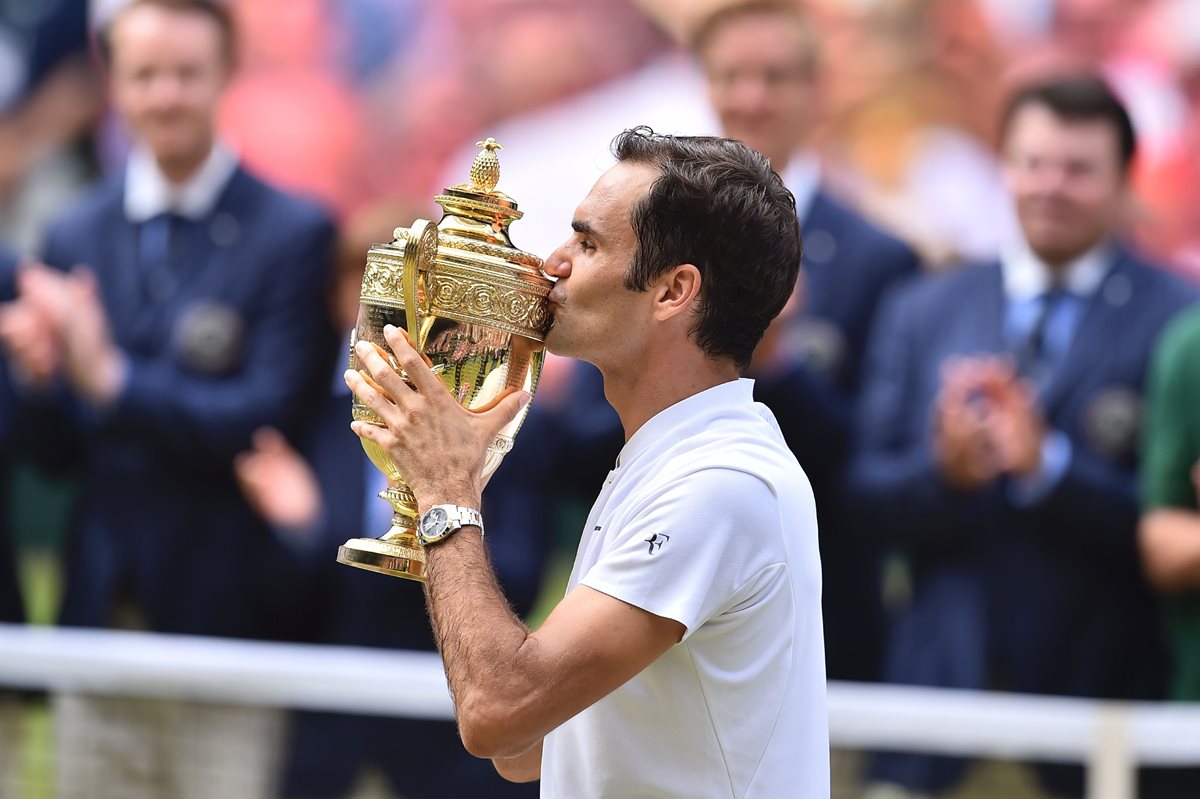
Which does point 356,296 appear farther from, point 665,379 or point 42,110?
point 665,379

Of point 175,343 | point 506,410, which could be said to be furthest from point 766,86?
point 506,410

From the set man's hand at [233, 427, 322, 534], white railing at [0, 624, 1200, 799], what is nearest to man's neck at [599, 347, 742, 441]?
white railing at [0, 624, 1200, 799]

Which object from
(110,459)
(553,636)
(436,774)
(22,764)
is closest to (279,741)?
(436,774)

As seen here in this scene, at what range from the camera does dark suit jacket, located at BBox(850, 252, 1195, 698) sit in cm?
Result: 602

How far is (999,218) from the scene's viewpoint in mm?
6289

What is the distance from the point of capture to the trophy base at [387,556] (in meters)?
2.76

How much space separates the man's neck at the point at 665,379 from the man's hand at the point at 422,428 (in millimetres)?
230

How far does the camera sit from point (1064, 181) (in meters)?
6.12

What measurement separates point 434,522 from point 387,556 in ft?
0.94

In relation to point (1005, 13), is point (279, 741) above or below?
below

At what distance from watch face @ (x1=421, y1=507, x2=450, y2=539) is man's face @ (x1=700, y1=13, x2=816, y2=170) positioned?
408cm

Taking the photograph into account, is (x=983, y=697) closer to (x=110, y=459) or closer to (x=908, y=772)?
(x=908, y=772)

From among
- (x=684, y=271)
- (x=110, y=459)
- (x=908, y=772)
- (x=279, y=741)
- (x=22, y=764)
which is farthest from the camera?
(x=110, y=459)

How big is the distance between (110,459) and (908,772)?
3.58m
